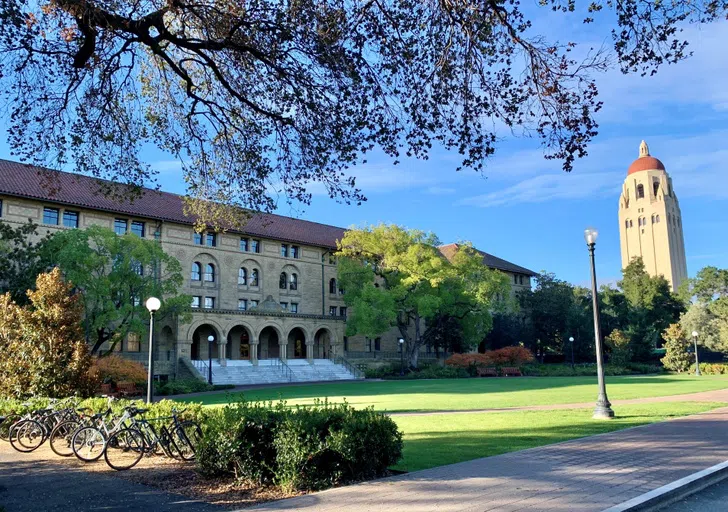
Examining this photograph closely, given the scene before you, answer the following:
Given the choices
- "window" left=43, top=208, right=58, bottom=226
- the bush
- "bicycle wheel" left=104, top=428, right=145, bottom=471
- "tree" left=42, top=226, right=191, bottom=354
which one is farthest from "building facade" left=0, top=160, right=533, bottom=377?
the bush

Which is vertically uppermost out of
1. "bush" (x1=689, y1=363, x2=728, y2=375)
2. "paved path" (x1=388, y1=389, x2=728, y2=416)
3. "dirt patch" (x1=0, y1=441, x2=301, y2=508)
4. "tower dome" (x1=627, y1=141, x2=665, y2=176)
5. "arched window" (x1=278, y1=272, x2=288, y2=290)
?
"tower dome" (x1=627, y1=141, x2=665, y2=176)

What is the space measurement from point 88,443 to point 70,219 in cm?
3540

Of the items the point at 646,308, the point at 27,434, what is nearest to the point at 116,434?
the point at 27,434

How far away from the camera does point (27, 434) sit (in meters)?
12.6

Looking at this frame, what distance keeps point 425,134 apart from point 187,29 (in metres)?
5.59

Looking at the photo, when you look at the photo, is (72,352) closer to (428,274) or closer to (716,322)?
(428,274)

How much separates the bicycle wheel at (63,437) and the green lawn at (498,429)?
664 centimetres

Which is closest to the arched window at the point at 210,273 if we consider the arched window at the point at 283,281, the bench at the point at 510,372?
the arched window at the point at 283,281

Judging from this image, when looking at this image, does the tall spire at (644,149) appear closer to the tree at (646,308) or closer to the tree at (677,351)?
the tree at (646,308)

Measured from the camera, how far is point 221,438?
8.36 metres

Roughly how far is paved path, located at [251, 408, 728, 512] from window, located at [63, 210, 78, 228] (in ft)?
130

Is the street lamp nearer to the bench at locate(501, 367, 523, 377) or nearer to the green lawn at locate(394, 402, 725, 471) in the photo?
the green lawn at locate(394, 402, 725, 471)

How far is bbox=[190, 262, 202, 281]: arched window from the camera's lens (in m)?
49.2

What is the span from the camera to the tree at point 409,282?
50219mm
